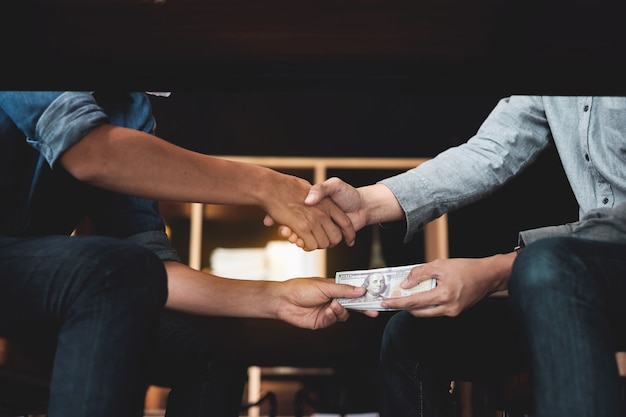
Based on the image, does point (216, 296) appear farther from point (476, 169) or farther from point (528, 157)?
point (528, 157)

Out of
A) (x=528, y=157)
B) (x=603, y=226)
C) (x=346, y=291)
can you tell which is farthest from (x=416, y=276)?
(x=528, y=157)

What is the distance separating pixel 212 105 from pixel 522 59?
379 cm

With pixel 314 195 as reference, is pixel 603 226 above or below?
below

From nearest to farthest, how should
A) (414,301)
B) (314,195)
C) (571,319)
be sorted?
(571,319)
(414,301)
(314,195)

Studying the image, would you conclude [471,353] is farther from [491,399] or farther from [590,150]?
[590,150]

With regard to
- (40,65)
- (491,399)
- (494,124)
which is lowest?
(491,399)

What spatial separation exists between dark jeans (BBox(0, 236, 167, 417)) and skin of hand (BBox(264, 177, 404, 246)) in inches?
31.6

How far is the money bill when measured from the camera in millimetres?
1300

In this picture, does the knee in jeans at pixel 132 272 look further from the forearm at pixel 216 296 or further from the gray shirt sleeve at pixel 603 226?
the gray shirt sleeve at pixel 603 226

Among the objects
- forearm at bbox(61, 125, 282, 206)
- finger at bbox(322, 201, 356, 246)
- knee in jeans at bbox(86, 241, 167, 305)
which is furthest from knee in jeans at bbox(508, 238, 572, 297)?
finger at bbox(322, 201, 356, 246)

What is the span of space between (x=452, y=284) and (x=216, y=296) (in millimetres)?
545

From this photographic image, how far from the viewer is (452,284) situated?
1.23 meters

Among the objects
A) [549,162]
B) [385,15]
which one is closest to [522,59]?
[385,15]

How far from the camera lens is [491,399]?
147 centimetres
